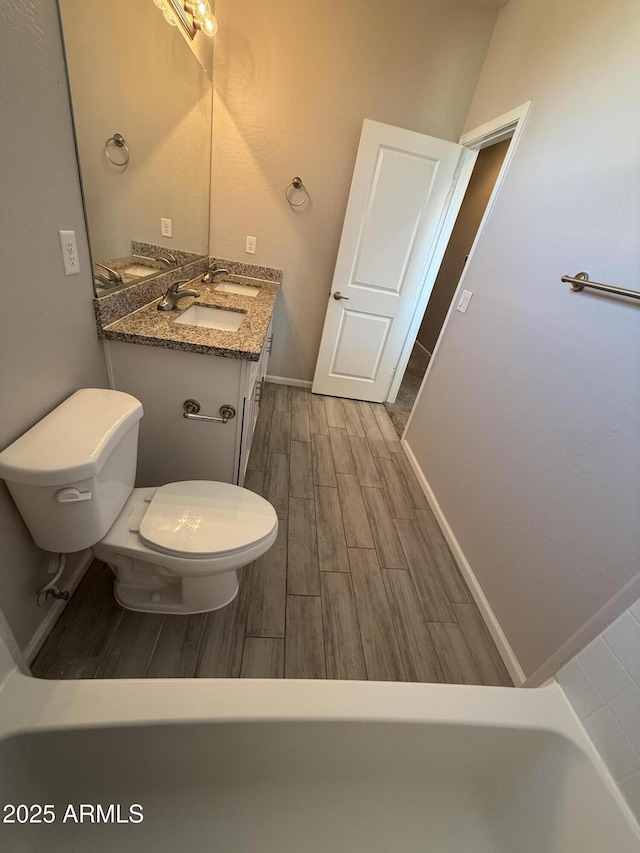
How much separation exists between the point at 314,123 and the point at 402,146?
611 mm

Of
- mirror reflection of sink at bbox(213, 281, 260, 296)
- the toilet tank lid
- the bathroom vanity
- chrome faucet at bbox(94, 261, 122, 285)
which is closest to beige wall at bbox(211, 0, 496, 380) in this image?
mirror reflection of sink at bbox(213, 281, 260, 296)

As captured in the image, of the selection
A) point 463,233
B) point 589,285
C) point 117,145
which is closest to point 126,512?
point 117,145

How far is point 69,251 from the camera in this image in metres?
0.95

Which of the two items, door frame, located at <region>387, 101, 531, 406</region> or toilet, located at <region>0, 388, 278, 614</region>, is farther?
door frame, located at <region>387, 101, 531, 406</region>

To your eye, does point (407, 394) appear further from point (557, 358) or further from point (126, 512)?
point (126, 512)

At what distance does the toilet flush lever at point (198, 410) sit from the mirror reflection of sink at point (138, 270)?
624mm

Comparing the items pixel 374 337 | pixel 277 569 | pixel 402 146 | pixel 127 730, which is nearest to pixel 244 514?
pixel 277 569

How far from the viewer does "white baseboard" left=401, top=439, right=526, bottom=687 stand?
4.09ft

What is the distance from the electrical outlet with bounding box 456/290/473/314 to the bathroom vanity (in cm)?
114

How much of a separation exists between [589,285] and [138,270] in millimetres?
1794

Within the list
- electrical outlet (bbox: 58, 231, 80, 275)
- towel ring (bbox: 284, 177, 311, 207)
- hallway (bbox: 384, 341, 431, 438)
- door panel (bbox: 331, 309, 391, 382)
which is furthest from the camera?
hallway (bbox: 384, 341, 431, 438)

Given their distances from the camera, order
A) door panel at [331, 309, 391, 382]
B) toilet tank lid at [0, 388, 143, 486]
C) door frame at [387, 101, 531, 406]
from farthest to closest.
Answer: door panel at [331, 309, 391, 382], door frame at [387, 101, 531, 406], toilet tank lid at [0, 388, 143, 486]

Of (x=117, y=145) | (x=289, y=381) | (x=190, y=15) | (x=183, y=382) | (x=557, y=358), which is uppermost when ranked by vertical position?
(x=190, y=15)

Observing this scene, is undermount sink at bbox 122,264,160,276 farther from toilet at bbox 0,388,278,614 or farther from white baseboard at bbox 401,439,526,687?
white baseboard at bbox 401,439,526,687
